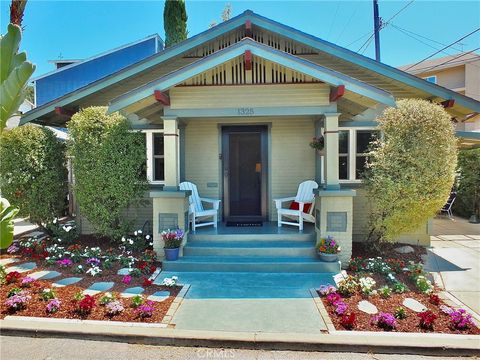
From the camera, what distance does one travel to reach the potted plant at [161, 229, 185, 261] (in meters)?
5.60

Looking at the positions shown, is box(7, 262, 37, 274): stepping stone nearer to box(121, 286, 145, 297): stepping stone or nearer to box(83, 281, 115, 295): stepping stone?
box(83, 281, 115, 295): stepping stone

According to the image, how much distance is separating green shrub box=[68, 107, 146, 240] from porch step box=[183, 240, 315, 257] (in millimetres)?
1701

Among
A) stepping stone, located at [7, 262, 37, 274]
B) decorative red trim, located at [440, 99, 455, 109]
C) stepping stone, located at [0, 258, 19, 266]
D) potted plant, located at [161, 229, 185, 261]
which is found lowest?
stepping stone, located at [7, 262, 37, 274]

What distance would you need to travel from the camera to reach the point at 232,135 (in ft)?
25.8

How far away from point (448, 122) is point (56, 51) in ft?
73.4

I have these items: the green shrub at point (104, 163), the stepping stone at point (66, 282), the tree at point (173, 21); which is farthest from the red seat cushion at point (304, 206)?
the tree at point (173, 21)

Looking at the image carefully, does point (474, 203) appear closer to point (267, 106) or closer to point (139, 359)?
point (267, 106)

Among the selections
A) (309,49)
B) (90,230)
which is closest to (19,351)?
(90,230)

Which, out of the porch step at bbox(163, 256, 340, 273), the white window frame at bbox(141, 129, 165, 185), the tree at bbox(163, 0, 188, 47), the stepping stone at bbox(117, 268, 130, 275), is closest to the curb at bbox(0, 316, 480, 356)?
the stepping stone at bbox(117, 268, 130, 275)

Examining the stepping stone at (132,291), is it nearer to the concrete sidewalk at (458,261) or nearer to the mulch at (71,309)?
the mulch at (71,309)

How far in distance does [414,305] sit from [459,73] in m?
25.7

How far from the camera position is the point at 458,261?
6215 millimetres

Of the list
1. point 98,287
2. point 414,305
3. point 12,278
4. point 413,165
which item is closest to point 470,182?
point 413,165

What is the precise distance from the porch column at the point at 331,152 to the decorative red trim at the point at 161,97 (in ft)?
9.34
